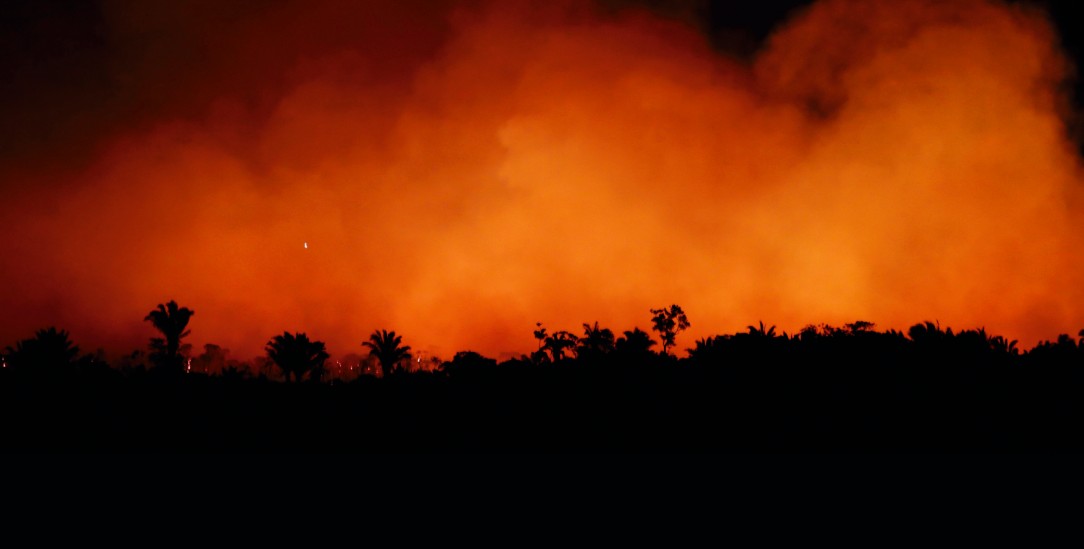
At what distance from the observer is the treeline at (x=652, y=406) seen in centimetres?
1811

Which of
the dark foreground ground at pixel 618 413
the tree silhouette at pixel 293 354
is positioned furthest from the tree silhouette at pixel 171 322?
the dark foreground ground at pixel 618 413

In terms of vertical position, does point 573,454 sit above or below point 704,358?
below

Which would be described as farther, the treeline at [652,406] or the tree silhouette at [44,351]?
the tree silhouette at [44,351]

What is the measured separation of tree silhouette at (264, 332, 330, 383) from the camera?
4241 cm

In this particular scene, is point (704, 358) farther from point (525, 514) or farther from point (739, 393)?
point (525, 514)

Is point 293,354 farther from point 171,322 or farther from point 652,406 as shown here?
point 652,406

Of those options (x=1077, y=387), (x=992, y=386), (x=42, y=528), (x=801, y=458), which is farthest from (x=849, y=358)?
(x=42, y=528)

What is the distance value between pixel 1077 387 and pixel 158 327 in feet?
145

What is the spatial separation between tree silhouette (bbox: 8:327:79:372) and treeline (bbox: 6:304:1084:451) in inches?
225

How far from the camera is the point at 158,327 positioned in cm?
4122

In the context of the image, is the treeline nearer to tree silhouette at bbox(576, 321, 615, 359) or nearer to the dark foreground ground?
the dark foreground ground

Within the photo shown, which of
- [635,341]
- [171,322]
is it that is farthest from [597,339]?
[171,322]

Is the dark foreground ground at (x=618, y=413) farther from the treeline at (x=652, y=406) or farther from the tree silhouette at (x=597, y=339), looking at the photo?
the tree silhouette at (x=597, y=339)

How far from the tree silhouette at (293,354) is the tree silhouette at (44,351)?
10915mm
